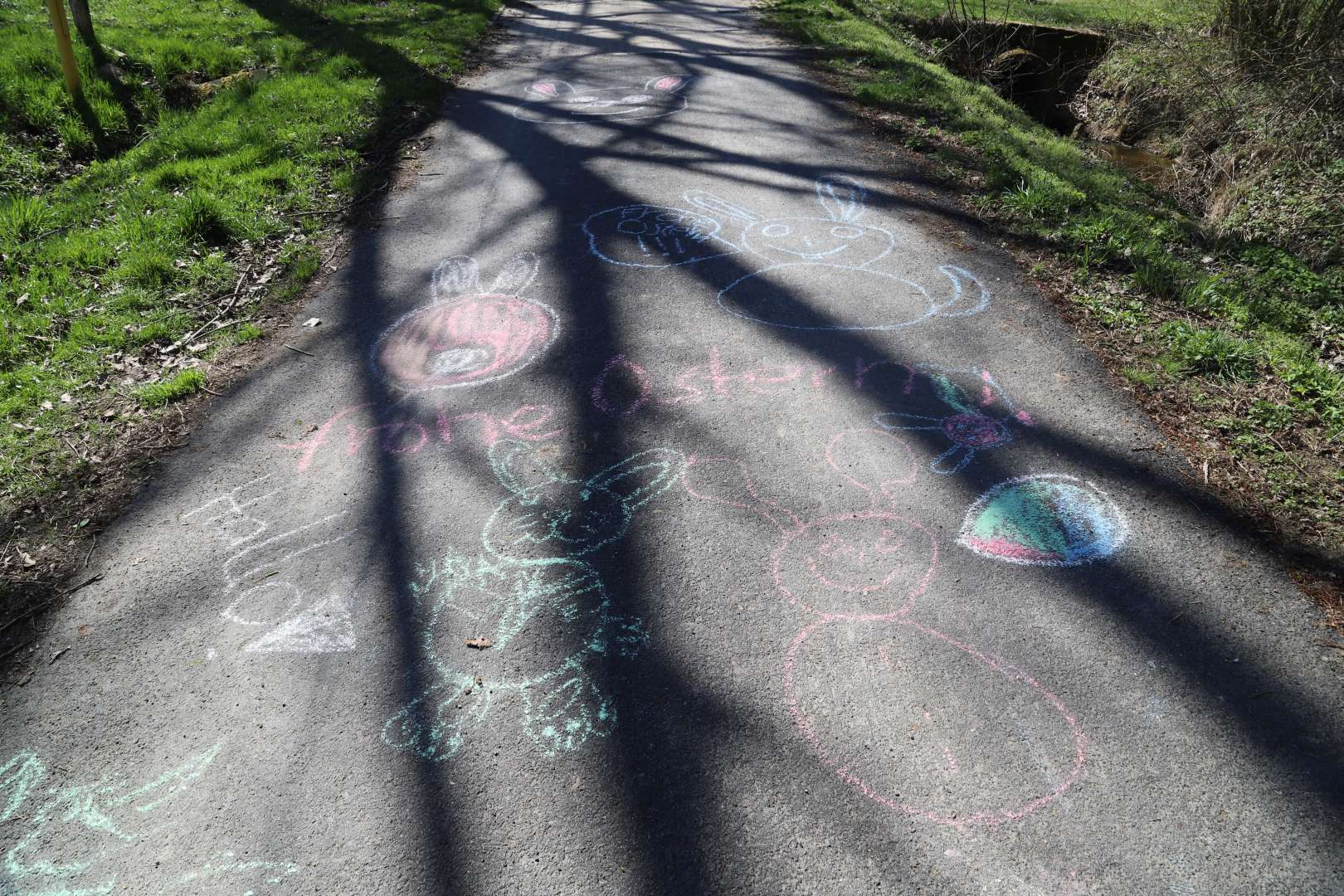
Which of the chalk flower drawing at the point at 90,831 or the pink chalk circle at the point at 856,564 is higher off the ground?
the pink chalk circle at the point at 856,564

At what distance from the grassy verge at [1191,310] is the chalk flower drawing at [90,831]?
13.1ft

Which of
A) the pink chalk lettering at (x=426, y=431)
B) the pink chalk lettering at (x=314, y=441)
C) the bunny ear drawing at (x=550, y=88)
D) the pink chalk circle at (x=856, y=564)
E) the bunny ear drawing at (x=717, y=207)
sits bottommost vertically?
the pink chalk lettering at (x=314, y=441)

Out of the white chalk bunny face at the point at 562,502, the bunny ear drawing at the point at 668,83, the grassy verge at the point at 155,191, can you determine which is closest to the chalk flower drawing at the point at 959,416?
the white chalk bunny face at the point at 562,502

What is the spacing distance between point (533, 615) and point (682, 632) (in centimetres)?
57

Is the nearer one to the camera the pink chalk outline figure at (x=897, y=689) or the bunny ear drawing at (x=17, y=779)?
the pink chalk outline figure at (x=897, y=689)

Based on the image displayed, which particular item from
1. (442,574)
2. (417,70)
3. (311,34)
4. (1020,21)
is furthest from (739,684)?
(1020,21)

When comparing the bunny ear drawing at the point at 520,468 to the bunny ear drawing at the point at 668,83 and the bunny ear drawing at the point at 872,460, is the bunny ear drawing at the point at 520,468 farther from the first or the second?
the bunny ear drawing at the point at 668,83

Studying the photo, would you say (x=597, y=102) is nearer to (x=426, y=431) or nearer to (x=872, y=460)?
(x=426, y=431)

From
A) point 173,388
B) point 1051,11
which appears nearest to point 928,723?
point 173,388

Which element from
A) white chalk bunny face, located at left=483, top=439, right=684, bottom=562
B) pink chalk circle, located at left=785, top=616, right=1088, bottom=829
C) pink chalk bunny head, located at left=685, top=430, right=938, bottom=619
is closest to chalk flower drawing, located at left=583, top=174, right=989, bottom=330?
pink chalk bunny head, located at left=685, top=430, right=938, bottom=619

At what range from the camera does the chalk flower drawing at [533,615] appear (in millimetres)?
2447

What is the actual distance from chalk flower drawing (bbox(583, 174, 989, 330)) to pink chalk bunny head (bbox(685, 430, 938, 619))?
46.5 inches

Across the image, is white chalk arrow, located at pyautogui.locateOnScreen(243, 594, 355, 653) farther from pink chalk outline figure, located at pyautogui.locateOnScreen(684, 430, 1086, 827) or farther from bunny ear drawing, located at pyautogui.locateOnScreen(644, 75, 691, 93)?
bunny ear drawing, located at pyautogui.locateOnScreen(644, 75, 691, 93)

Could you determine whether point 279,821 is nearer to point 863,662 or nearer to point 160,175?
point 863,662
